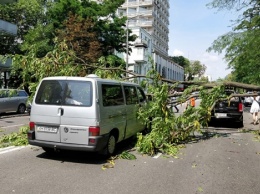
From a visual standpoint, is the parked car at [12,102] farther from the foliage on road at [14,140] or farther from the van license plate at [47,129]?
the van license plate at [47,129]

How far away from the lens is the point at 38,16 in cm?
3306

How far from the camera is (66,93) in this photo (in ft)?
22.1

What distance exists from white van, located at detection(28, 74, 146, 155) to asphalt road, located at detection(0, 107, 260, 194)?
0.49 m

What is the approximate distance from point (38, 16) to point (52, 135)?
2932 cm

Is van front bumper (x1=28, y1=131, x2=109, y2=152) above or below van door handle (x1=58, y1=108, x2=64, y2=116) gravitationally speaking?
below

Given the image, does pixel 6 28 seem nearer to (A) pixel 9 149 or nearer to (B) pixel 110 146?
(A) pixel 9 149

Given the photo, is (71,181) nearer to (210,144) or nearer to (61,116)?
(61,116)

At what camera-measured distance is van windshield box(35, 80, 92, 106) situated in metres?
6.61

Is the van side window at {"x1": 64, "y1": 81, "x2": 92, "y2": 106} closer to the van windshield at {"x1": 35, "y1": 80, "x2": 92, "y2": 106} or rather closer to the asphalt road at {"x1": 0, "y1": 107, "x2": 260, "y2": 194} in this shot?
the van windshield at {"x1": 35, "y1": 80, "x2": 92, "y2": 106}

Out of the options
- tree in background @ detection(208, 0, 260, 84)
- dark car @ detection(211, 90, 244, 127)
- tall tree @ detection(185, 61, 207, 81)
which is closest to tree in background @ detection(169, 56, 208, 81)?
tall tree @ detection(185, 61, 207, 81)

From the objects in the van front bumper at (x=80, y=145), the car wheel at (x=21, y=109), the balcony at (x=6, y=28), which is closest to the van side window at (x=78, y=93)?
the van front bumper at (x=80, y=145)

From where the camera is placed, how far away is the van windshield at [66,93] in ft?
21.7

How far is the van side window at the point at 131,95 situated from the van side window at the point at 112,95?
36cm

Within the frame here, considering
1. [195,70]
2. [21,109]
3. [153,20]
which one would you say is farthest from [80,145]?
[195,70]
